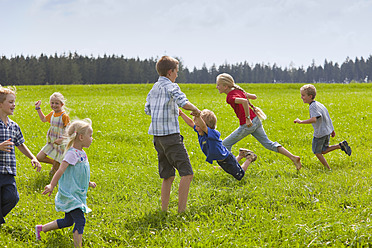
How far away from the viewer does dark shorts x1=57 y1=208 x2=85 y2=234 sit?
4898 mm

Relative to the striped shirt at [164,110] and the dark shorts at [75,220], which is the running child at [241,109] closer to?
the striped shirt at [164,110]

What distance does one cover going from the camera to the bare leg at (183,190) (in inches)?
225

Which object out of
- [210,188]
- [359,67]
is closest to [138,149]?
[210,188]

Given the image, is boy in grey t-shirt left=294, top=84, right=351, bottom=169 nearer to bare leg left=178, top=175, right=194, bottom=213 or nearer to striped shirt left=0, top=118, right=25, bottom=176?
bare leg left=178, top=175, right=194, bottom=213

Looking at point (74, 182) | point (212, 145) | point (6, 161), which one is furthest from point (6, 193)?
point (212, 145)

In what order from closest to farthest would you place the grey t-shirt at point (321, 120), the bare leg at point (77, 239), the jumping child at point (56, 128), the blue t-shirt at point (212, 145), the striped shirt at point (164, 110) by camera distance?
1. the bare leg at point (77, 239)
2. the striped shirt at point (164, 110)
3. the blue t-shirt at point (212, 145)
4. the grey t-shirt at point (321, 120)
5. the jumping child at point (56, 128)

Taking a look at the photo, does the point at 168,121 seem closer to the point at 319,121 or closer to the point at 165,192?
the point at 165,192

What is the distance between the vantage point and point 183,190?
5.73 meters

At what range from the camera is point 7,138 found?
5.47 metres

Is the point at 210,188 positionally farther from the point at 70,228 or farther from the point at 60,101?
the point at 60,101

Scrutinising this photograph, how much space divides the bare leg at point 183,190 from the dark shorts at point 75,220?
1677 mm

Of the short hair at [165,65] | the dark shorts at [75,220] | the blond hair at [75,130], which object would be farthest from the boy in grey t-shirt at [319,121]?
the dark shorts at [75,220]

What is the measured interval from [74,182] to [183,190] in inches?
71.8

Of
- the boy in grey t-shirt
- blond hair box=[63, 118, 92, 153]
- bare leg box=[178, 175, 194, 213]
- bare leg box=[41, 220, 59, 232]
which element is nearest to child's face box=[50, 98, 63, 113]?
blond hair box=[63, 118, 92, 153]
